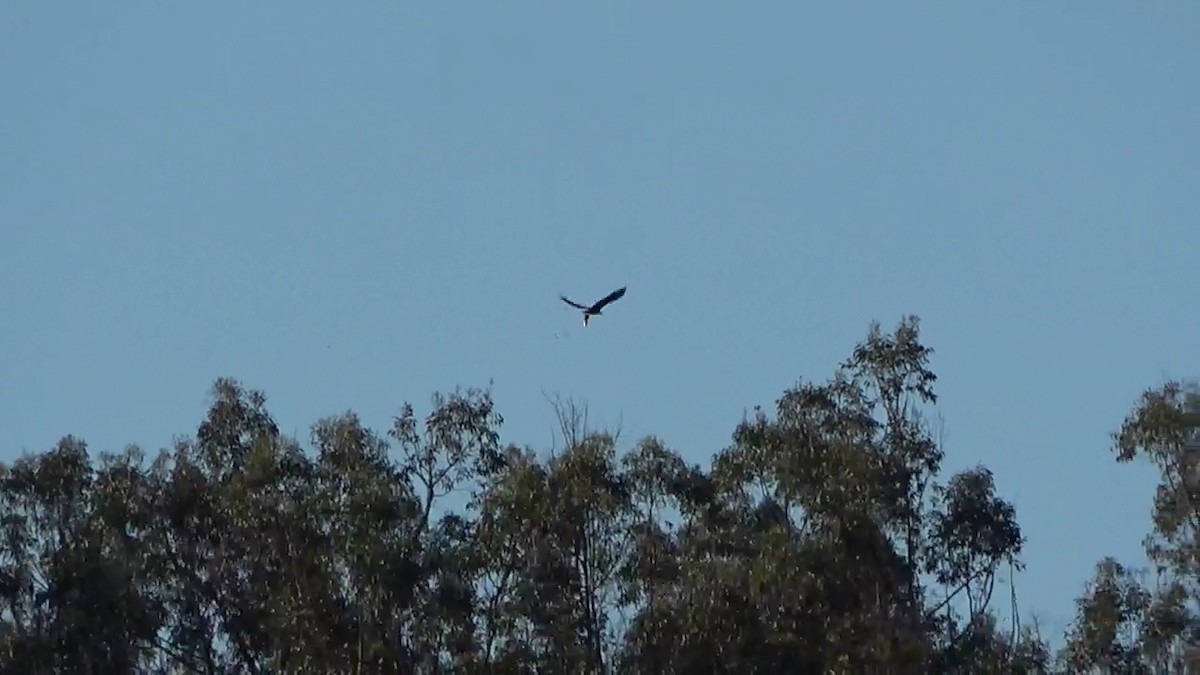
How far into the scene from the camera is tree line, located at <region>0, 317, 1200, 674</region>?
124ft

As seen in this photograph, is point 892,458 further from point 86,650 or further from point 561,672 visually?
point 86,650

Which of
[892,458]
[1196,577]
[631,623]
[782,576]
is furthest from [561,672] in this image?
[1196,577]

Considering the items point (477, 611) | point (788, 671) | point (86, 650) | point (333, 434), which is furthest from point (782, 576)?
point (86, 650)

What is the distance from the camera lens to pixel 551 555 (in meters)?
38.6

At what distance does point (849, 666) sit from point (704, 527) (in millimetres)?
4241

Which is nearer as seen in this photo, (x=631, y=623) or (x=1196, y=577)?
(x=631, y=623)

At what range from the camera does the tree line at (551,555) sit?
3784cm

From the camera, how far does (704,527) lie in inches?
1588

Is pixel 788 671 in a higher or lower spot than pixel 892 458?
lower

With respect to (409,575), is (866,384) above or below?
above

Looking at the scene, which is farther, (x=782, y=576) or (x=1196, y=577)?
(x=1196, y=577)

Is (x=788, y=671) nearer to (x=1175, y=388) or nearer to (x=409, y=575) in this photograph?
(x=409, y=575)

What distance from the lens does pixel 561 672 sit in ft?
124

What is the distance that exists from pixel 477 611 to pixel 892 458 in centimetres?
732
